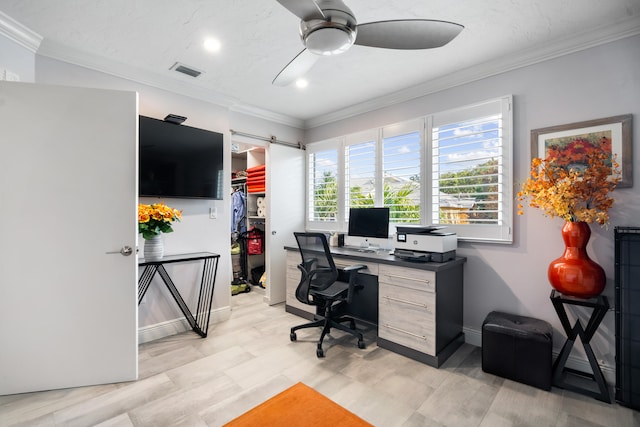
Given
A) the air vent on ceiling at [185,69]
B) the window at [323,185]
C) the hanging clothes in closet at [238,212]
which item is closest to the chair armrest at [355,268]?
the window at [323,185]

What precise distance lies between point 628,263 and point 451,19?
1981mm

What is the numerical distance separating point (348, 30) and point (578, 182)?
6.16ft

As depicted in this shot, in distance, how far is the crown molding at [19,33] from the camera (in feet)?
6.66

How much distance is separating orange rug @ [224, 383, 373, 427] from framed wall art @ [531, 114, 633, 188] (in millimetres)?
2402

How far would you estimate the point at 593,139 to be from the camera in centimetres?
219

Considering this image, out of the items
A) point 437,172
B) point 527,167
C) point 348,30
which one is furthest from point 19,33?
point 527,167

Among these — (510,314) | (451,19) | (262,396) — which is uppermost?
(451,19)

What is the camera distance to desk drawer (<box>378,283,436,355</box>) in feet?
7.80

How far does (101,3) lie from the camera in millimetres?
1895

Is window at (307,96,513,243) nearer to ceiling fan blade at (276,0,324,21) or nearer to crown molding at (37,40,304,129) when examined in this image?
crown molding at (37,40,304,129)

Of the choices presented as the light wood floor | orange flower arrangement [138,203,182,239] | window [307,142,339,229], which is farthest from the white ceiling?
the light wood floor

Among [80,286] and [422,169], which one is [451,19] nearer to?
[422,169]

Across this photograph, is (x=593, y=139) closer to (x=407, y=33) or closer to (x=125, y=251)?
(x=407, y=33)

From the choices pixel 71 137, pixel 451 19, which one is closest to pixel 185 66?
pixel 71 137
